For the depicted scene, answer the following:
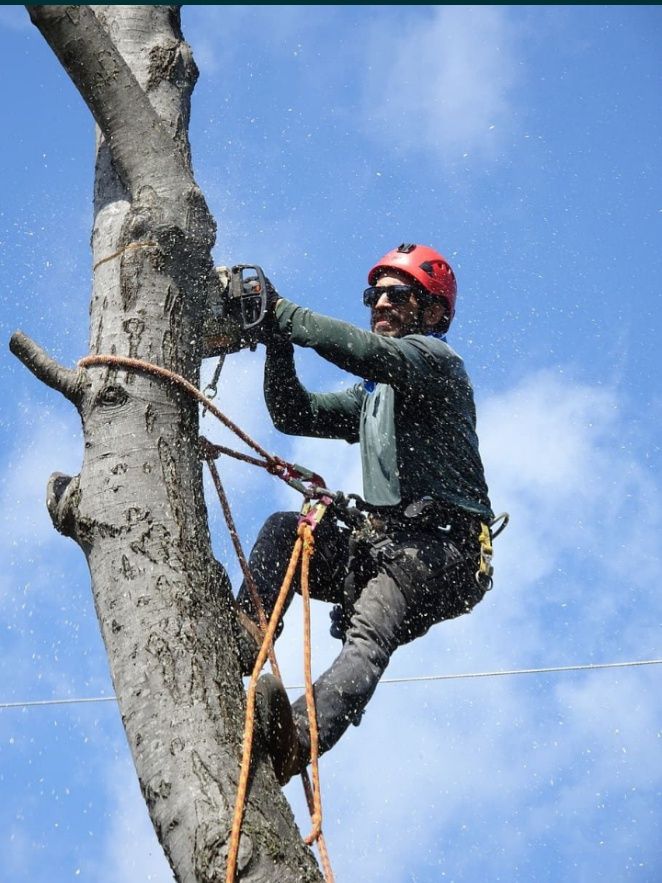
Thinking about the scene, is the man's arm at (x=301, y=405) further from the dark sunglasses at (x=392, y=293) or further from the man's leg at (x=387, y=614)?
the man's leg at (x=387, y=614)

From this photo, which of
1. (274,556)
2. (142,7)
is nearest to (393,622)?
(274,556)

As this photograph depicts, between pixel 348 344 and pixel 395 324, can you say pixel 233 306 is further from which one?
pixel 395 324

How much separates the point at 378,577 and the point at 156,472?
118cm

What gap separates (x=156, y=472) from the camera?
2836 millimetres

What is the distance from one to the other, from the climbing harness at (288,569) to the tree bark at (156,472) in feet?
0.10

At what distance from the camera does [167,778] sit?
2447 millimetres

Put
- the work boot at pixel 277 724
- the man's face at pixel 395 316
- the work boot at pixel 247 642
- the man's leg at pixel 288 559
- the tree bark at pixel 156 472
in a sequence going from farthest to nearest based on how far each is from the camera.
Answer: the man's face at pixel 395 316 < the man's leg at pixel 288 559 < the work boot at pixel 247 642 < the work boot at pixel 277 724 < the tree bark at pixel 156 472

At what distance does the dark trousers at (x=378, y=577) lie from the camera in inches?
138

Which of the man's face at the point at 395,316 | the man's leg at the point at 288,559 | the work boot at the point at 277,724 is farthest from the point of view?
the man's face at the point at 395,316

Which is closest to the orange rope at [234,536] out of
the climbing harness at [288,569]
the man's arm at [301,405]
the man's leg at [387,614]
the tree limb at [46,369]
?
the climbing harness at [288,569]

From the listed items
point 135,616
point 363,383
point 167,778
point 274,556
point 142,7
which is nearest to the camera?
point 167,778

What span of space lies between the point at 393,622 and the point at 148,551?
1128mm

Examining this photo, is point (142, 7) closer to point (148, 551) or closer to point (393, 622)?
point (148, 551)

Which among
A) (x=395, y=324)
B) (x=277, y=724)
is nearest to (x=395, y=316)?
(x=395, y=324)
